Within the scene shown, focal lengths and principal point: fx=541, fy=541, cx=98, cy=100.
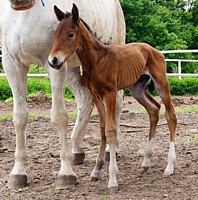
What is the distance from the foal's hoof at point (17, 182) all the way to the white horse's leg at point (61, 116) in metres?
0.35

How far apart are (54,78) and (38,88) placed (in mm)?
11287

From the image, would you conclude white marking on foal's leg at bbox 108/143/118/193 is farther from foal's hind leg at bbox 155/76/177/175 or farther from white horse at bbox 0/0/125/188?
foal's hind leg at bbox 155/76/177/175

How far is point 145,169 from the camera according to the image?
556 centimetres

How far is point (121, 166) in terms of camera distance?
19.7ft

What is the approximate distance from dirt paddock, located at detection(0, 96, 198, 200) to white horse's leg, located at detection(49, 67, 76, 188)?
0.35 feet

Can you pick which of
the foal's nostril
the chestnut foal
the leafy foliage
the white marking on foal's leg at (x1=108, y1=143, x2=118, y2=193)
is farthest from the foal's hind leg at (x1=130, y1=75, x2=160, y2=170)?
the leafy foliage

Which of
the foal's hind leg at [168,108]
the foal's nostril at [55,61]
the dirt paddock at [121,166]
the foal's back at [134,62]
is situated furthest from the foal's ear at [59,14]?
→ the dirt paddock at [121,166]

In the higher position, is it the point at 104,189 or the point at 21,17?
the point at 21,17

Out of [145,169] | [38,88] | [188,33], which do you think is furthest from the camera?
[188,33]

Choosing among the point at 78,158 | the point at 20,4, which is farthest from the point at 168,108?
the point at 20,4

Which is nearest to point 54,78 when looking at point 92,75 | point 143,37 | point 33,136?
point 92,75

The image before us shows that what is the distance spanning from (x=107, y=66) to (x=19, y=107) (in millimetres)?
1003

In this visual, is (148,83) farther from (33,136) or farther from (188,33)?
(188,33)

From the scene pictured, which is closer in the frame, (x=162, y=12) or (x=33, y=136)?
(x=33, y=136)
